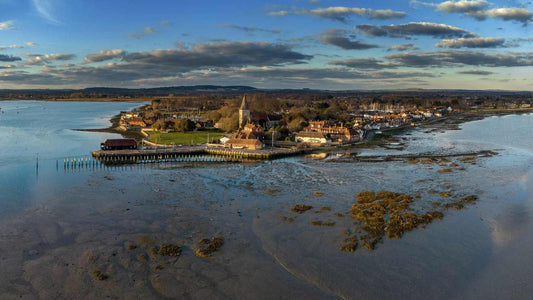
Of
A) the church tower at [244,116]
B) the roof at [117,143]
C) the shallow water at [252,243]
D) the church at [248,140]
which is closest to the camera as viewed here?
the shallow water at [252,243]

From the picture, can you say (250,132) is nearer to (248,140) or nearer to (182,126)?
(248,140)

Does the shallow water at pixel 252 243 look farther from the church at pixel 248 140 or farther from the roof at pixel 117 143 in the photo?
the church at pixel 248 140

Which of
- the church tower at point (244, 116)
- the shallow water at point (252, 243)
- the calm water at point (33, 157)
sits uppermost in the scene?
the church tower at point (244, 116)

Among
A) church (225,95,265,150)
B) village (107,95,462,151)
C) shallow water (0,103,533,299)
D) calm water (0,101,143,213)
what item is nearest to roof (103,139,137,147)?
village (107,95,462,151)

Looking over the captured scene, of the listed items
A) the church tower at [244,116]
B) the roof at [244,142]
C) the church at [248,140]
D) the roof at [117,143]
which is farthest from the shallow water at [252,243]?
the church tower at [244,116]

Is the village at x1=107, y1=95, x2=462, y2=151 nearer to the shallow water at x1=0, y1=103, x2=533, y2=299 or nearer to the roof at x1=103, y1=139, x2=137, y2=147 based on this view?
the roof at x1=103, y1=139, x2=137, y2=147

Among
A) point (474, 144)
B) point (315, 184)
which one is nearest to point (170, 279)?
point (315, 184)

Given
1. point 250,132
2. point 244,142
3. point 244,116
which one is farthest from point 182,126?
point 244,142
